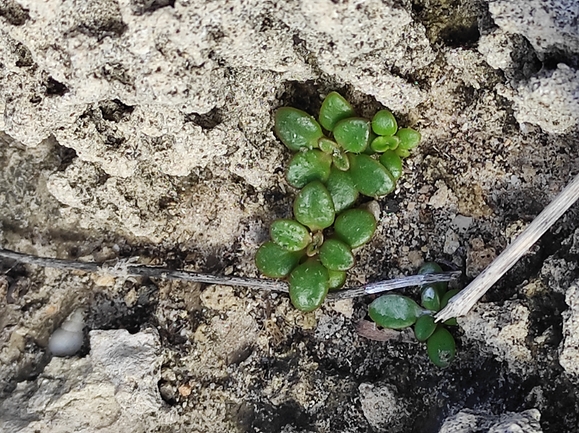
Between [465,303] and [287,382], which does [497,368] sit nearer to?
[465,303]

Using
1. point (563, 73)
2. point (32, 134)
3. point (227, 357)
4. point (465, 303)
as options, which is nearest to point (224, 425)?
point (227, 357)

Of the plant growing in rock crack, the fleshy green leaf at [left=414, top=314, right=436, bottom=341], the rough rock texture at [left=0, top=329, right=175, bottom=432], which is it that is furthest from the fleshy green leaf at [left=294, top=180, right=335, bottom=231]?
the rough rock texture at [left=0, top=329, right=175, bottom=432]

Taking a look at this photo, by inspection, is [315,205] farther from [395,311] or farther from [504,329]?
[504,329]

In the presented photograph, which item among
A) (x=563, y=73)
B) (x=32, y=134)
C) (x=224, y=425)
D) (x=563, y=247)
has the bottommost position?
(x=224, y=425)

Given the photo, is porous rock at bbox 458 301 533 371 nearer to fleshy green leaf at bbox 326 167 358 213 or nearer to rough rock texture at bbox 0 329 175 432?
fleshy green leaf at bbox 326 167 358 213

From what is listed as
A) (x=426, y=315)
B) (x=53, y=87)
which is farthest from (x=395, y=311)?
(x=53, y=87)

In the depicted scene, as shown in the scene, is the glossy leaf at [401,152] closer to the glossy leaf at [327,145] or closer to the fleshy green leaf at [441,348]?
the glossy leaf at [327,145]

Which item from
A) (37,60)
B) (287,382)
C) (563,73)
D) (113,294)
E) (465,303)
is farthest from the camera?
(113,294)
